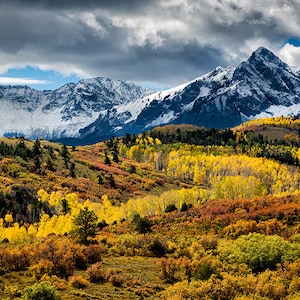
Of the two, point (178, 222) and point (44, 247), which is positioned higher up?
point (44, 247)

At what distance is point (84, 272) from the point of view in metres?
32.9

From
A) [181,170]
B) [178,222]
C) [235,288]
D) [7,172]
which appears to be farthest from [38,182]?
[235,288]

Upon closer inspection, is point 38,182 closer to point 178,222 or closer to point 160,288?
point 178,222

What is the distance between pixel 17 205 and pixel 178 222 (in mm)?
65639

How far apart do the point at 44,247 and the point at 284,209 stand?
36.8 m

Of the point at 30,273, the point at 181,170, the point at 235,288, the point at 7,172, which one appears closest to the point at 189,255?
the point at 235,288

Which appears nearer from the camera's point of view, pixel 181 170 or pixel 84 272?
pixel 84 272

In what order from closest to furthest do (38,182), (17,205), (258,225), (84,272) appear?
(84,272)
(258,225)
(17,205)
(38,182)

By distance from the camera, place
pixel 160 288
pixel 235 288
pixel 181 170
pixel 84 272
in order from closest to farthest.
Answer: pixel 235 288 → pixel 160 288 → pixel 84 272 → pixel 181 170

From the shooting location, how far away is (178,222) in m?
58.9

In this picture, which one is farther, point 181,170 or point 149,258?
point 181,170

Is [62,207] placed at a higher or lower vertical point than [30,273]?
lower

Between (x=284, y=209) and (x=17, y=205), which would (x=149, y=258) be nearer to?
(x=284, y=209)

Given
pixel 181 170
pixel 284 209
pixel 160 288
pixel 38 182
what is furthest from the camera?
pixel 181 170
